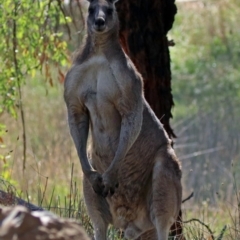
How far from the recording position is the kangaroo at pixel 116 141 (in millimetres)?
6285

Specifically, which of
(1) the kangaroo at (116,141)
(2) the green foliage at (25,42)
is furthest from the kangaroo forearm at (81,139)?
(2) the green foliage at (25,42)

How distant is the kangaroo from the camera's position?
6.29 metres

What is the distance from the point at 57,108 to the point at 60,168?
266 cm

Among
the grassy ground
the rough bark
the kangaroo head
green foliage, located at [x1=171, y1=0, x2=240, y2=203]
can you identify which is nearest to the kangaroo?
the kangaroo head

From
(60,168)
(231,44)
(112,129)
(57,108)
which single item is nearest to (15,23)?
(112,129)

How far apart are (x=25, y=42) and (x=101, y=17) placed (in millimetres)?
2132

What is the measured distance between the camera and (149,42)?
804cm

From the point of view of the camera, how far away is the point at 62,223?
327cm

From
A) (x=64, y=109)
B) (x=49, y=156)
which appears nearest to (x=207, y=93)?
(x=64, y=109)

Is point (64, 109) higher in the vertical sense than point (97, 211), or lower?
higher

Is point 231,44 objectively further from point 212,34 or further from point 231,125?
point 231,125

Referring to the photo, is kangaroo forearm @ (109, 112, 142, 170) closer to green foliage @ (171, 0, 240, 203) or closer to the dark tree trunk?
the dark tree trunk

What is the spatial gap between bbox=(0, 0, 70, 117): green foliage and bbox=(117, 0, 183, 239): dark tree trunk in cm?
55

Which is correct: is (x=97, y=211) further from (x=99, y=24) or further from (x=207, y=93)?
(x=207, y=93)
